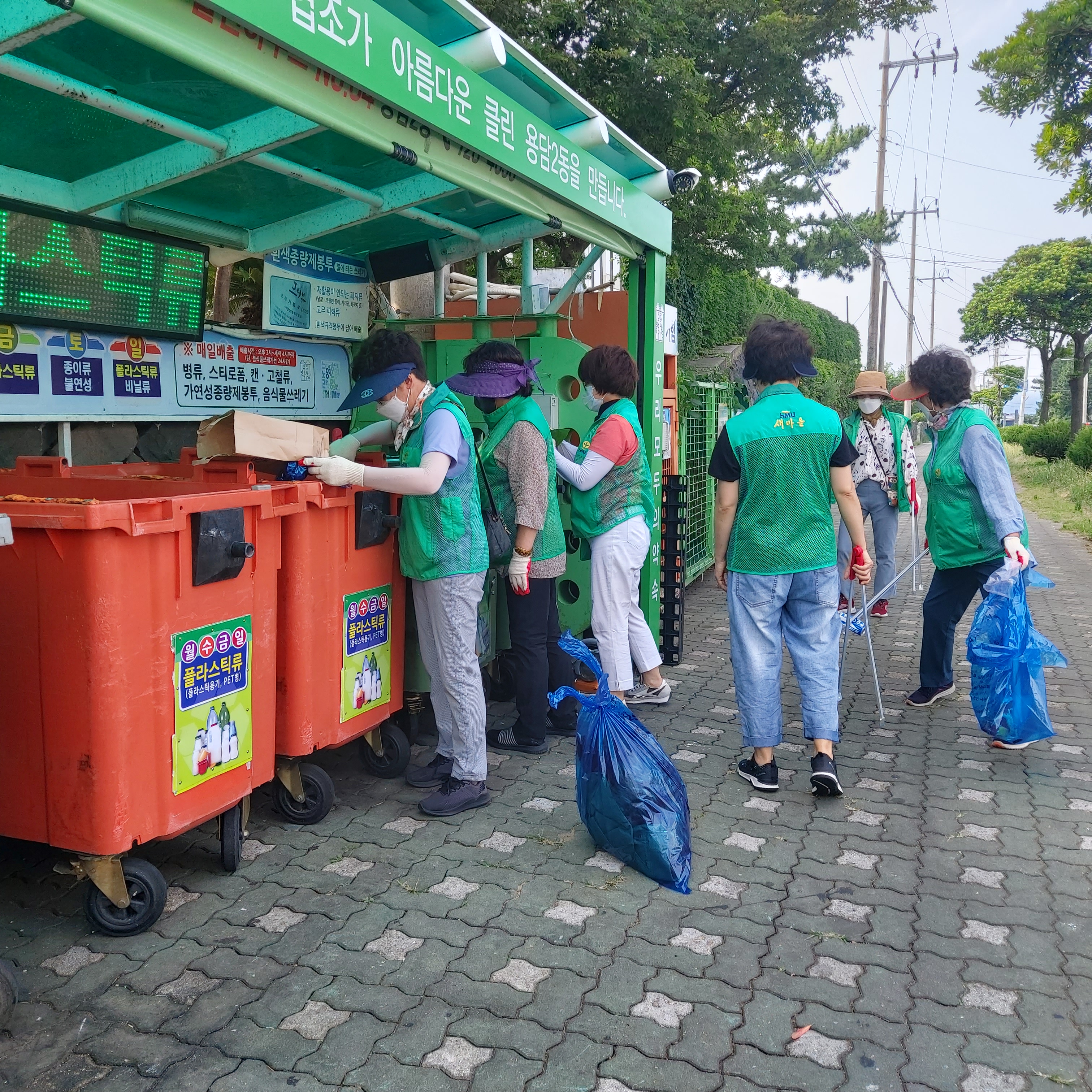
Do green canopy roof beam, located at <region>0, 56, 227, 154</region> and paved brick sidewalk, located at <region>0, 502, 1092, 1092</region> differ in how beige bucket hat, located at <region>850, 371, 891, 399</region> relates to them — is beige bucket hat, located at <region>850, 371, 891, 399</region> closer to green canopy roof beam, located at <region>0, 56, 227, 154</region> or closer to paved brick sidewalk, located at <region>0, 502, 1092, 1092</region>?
paved brick sidewalk, located at <region>0, 502, 1092, 1092</region>

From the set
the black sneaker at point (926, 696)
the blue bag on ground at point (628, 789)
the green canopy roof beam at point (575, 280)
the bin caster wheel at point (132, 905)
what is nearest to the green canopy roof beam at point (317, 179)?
the green canopy roof beam at point (575, 280)

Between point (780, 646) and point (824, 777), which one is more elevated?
point (780, 646)

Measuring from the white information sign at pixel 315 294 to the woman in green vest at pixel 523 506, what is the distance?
1.33 m

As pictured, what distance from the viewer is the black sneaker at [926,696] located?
5.09 metres

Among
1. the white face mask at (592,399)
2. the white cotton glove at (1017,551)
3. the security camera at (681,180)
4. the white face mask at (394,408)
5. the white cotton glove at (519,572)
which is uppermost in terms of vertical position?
the security camera at (681,180)

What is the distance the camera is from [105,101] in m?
2.77

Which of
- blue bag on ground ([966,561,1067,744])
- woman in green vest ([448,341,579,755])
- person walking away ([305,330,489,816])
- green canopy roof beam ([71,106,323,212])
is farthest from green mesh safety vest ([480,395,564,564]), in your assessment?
blue bag on ground ([966,561,1067,744])

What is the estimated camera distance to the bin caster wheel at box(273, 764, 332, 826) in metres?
3.53

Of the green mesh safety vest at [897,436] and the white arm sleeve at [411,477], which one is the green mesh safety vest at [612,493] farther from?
the green mesh safety vest at [897,436]

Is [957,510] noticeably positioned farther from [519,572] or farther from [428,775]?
[428,775]

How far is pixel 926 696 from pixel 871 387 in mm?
2615

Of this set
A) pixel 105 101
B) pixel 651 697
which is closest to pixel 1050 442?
pixel 651 697

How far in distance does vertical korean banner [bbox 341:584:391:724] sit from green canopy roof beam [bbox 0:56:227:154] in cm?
168

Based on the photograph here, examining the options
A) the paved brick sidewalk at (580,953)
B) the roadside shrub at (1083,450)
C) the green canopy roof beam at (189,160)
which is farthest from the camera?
the roadside shrub at (1083,450)
